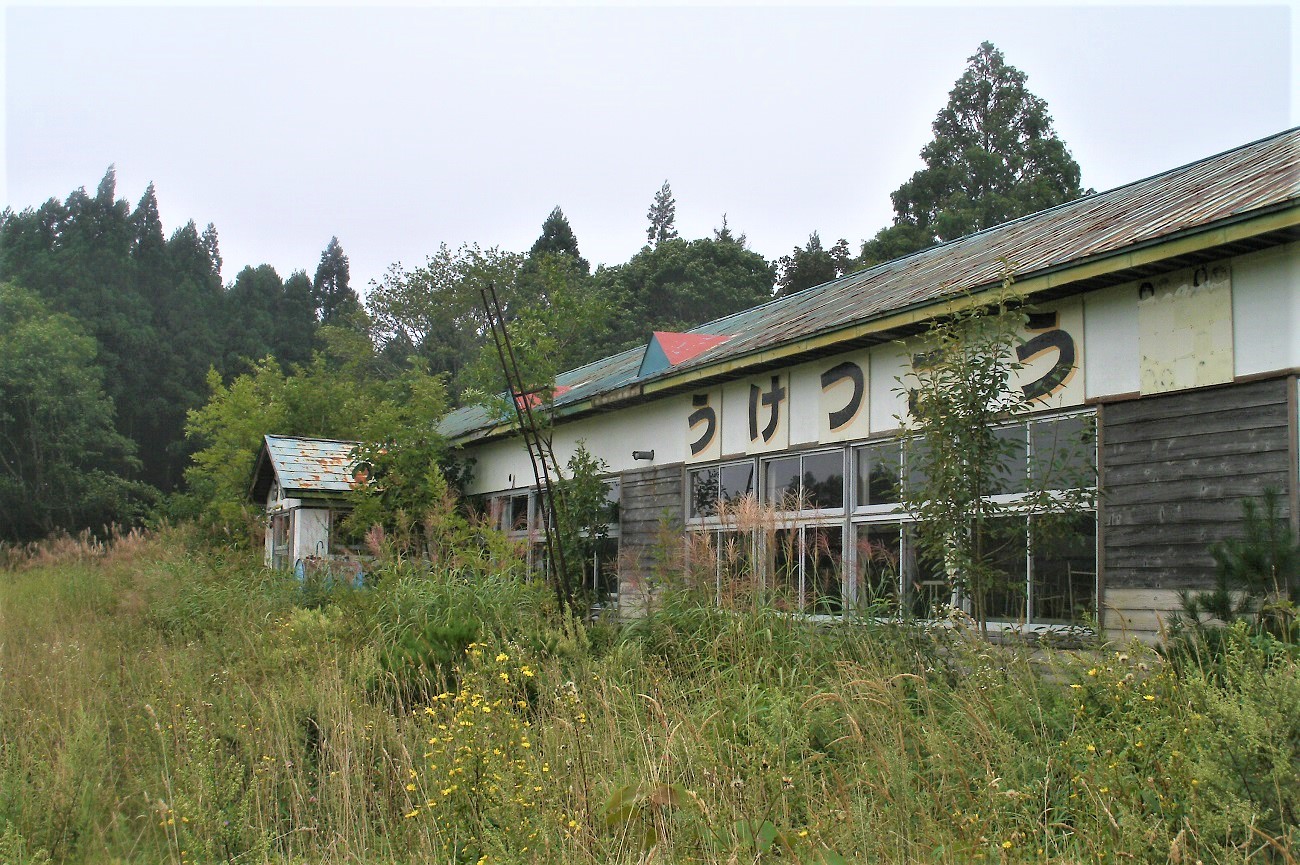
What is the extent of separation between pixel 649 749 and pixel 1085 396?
13.7ft

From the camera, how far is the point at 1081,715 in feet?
13.4

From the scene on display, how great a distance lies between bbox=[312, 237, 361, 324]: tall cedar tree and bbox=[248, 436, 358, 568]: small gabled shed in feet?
157

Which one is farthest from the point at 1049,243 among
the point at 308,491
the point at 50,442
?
the point at 50,442

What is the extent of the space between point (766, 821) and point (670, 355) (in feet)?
28.6

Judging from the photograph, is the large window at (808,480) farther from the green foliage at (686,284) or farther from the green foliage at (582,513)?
the green foliage at (686,284)

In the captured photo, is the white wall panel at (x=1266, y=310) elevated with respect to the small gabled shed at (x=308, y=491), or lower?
elevated

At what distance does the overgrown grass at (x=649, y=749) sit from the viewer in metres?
3.54

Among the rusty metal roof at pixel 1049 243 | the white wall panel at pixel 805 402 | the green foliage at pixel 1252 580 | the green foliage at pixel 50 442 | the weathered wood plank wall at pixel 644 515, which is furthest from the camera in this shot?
the green foliage at pixel 50 442

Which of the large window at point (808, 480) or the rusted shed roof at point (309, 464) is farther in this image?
the rusted shed roof at point (309, 464)

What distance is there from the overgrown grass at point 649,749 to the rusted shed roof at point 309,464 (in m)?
8.87

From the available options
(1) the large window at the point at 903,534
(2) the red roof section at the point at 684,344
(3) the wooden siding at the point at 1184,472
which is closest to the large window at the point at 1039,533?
(1) the large window at the point at 903,534

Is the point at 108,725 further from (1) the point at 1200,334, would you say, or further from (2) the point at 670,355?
(2) the point at 670,355

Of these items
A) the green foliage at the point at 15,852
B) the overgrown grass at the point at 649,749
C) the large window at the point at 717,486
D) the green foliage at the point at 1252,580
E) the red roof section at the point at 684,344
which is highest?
the red roof section at the point at 684,344

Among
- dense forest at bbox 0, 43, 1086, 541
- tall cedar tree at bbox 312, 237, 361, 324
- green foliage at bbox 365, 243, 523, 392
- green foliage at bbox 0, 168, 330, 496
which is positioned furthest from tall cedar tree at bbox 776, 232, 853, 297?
tall cedar tree at bbox 312, 237, 361, 324
